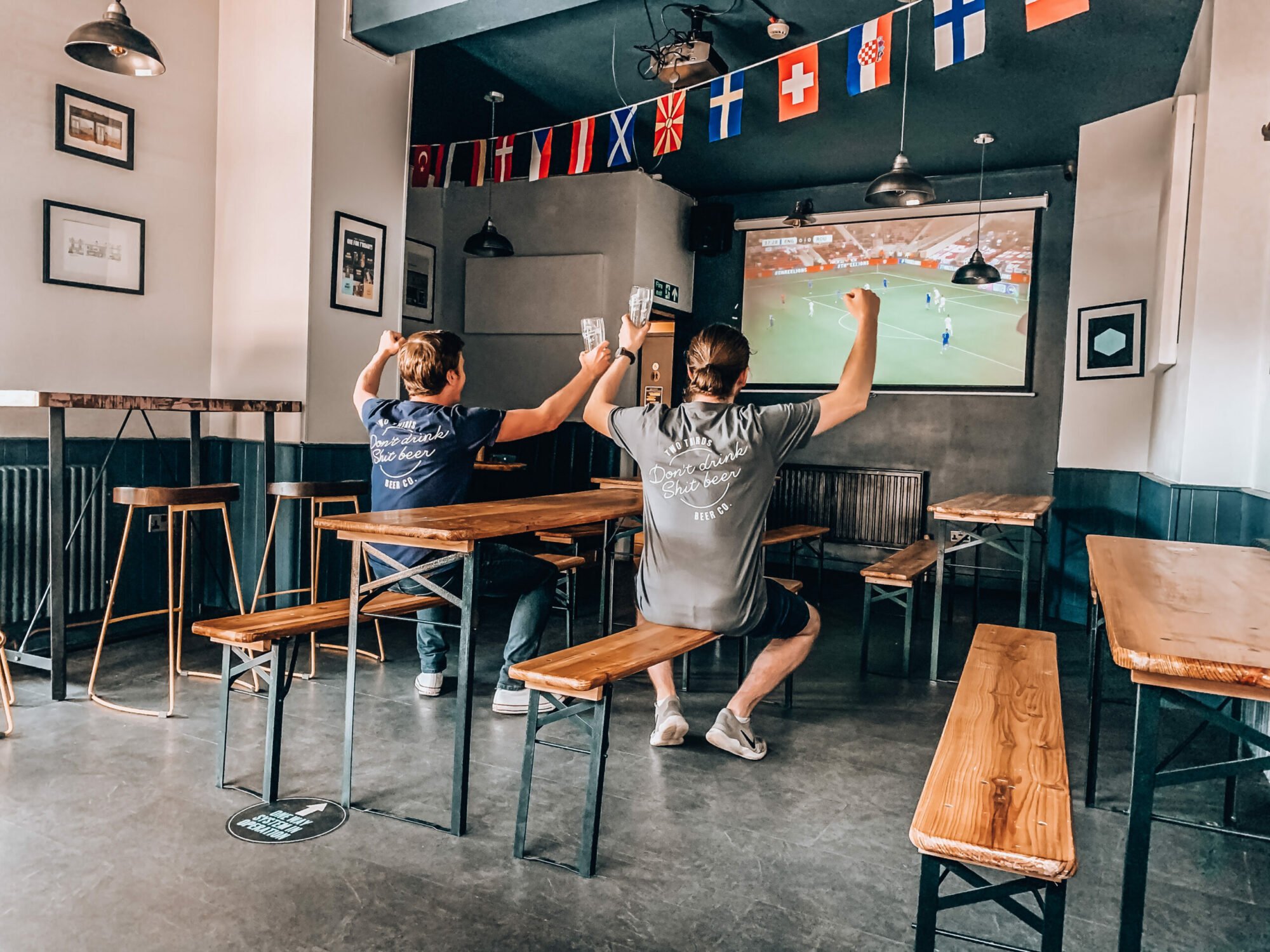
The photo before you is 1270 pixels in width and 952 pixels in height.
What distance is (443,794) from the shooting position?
2586 mm

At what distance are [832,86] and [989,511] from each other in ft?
Answer: 9.88

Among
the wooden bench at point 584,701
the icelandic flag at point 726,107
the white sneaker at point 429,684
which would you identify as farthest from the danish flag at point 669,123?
the wooden bench at point 584,701

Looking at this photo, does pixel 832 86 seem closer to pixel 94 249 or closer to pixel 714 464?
pixel 714 464

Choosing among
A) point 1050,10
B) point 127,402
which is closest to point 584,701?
point 127,402

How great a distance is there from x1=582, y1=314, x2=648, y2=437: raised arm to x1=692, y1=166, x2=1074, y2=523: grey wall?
5.09m

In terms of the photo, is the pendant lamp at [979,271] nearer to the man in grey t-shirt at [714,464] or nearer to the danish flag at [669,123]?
the danish flag at [669,123]

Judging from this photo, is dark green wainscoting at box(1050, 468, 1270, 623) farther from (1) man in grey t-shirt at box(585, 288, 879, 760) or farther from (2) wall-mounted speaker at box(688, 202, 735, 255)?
(2) wall-mounted speaker at box(688, 202, 735, 255)

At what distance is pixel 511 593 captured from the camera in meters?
3.22

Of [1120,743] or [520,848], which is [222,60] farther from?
[1120,743]

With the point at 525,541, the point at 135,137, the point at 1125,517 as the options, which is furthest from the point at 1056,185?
the point at 135,137

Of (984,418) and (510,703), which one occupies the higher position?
(984,418)

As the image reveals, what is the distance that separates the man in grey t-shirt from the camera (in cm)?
249

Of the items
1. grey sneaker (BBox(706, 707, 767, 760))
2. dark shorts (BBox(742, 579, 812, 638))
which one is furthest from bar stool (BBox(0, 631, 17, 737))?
dark shorts (BBox(742, 579, 812, 638))

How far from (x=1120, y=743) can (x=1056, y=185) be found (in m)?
5.10
